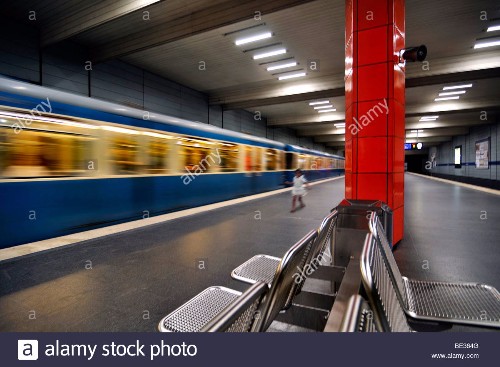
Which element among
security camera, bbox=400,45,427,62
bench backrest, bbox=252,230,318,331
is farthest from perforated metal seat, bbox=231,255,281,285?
security camera, bbox=400,45,427,62

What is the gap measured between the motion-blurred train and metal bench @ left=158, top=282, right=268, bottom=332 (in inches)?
139

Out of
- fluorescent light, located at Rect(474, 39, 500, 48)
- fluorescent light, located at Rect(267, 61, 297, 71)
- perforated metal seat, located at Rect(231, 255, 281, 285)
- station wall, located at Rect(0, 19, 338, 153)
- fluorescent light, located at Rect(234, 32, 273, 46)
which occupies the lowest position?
perforated metal seat, located at Rect(231, 255, 281, 285)

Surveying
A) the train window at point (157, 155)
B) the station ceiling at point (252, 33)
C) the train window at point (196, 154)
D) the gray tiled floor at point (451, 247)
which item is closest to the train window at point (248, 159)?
the train window at point (196, 154)

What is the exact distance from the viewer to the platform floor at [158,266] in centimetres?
254

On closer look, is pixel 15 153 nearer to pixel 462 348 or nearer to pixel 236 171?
pixel 462 348

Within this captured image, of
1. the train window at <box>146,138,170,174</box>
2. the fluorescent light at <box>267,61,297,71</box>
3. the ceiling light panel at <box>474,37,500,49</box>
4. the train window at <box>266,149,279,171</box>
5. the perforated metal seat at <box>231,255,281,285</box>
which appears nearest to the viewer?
the perforated metal seat at <box>231,255,281,285</box>

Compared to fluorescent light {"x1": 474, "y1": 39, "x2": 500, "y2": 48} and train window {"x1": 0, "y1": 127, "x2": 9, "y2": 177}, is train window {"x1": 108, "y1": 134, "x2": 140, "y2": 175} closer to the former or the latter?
train window {"x1": 0, "y1": 127, "x2": 9, "y2": 177}

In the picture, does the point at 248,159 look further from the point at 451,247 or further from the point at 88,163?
the point at 451,247

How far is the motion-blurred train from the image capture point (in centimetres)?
422

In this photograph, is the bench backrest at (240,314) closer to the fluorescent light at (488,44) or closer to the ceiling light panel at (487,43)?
the ceiling light panel at (487,43)

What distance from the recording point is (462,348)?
184cm

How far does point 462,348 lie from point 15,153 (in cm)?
567

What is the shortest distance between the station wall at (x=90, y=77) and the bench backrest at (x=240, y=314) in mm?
9808

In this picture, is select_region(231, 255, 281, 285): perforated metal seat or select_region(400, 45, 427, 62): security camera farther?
select_region(400, 45, 427, 62): security camera
